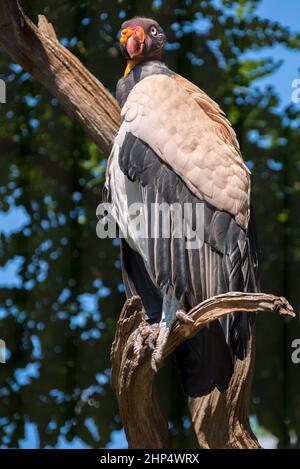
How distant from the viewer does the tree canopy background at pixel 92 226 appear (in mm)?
4547

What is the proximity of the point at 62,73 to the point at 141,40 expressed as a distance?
457 millimetres

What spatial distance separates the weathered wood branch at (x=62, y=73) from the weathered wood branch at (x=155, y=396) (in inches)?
40.7

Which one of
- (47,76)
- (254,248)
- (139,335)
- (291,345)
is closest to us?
(139,335)

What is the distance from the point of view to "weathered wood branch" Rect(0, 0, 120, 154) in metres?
3.93

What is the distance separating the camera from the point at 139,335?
3219 millimetres

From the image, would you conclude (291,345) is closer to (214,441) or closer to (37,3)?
(214,441)

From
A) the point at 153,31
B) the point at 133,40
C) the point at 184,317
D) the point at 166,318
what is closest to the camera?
the point at 184,317

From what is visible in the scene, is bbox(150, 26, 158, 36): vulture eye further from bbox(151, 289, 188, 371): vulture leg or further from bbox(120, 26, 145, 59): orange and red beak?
bbox(151, 289, 188, 371): vulture leg

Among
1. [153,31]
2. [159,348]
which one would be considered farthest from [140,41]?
[159,348]

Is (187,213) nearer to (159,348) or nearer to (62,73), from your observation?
(159,348)

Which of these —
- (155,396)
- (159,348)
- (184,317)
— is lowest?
(155,396)

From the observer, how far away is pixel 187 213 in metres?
3.37
